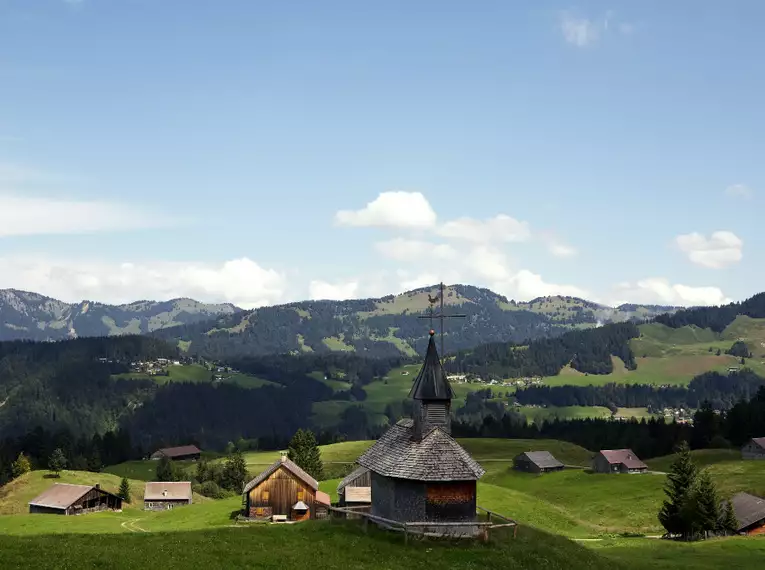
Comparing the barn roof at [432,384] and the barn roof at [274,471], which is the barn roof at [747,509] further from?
the barn roof at [432,384]

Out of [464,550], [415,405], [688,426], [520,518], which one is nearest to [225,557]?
[464,550]

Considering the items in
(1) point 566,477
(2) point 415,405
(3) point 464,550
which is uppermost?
(2) point 415,405

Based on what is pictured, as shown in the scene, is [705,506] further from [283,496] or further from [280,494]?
[280,494]

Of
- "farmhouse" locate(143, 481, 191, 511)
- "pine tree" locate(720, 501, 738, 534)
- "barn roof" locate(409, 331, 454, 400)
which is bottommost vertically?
"farmhouse" locate(143, 481, 191, 511)

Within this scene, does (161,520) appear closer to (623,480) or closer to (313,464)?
(313,464)

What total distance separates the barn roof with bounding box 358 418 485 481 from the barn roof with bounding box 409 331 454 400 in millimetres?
2282

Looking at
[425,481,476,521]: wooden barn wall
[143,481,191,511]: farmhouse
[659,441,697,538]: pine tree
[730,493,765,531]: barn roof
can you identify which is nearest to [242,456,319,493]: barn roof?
[659,441,697,538]: pine tree

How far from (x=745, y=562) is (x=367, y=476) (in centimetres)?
4908

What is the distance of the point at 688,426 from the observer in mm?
175875

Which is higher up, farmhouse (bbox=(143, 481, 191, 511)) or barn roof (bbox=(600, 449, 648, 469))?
barn roof (bbox=(600, 449, 648, 469))

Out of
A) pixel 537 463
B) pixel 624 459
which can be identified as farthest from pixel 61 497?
pixel 624 459

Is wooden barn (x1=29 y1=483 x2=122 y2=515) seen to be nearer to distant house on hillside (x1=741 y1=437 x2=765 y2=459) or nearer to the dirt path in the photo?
the dirt path

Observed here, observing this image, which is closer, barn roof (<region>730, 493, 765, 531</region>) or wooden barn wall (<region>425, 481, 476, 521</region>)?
wooden barn wall (<region>425, 481, 476, 521</region>)

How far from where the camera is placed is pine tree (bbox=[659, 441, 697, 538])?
3004 inches
